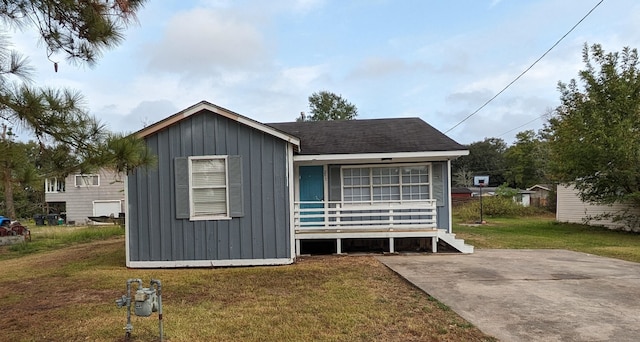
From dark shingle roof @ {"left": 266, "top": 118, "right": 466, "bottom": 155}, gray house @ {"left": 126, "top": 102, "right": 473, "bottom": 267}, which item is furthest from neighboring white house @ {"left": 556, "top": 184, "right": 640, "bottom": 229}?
gray house @ {"left": 126, "top": 102, "right": 473, "bottom": 267}

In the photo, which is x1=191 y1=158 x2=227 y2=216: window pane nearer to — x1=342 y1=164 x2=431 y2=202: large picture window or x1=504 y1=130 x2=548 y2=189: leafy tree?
x1=342 y1=164 x2=431 y2=202: large picture window

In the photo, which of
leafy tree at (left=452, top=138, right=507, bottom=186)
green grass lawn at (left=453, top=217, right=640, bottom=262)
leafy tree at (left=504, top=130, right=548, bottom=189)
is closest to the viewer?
green grass lawn at (left=453, top=217, right=640, bottom=262)

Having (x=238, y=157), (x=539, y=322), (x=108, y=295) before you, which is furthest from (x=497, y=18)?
(x=108, y=295)

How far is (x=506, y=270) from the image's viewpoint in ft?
23.5

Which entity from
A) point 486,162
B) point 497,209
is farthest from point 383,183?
point 486,162

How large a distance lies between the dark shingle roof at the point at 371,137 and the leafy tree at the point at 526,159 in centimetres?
4122

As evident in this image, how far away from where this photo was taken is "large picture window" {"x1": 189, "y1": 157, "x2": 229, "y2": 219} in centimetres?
802

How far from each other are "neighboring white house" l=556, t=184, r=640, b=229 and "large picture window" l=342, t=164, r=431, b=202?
11.3 m

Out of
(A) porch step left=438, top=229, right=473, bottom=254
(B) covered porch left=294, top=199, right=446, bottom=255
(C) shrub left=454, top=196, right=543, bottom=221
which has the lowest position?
(C) shrub left=454, top=196, right=543, bottom=221

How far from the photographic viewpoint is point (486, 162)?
6303cm

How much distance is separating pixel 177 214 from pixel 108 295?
7.68 feet

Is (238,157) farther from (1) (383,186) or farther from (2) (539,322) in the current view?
(2) (539,322)

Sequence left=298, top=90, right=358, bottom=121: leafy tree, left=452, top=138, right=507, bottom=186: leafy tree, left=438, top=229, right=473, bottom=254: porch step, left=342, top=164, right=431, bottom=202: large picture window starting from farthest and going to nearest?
1. left=452, top=138, right=507, bottom=186: leafy tree
2. left=298, top=90, right=358, bottom=121: leafy tree
3. left=342, top=164, right=431, bottom=202: large picture window
4. left=438, top=229, right=473, bottom=254: porch step

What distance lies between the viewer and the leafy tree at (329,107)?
140 feet
